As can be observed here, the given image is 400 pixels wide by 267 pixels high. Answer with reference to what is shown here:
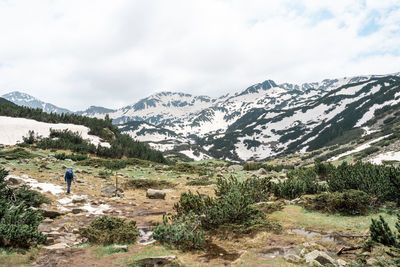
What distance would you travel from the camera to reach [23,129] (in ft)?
146

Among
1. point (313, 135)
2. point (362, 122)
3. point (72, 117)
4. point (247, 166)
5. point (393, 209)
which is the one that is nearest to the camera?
point (393, 209)

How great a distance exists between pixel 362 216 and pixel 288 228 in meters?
3.44

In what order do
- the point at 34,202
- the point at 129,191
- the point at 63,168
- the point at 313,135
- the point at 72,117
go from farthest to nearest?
the point at 313,135, the point at 72,117, the point at 63,168, the point at 129,191, the point at 34,202

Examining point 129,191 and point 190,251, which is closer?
point 190,251

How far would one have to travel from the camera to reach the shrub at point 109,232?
28.4 feet

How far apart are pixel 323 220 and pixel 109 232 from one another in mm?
8878

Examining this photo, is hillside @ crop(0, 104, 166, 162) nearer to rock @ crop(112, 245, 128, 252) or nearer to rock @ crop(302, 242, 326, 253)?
rock @ crop(112, 245, 128, 252)

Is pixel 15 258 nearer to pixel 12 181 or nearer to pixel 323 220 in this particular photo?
pixel 12 181

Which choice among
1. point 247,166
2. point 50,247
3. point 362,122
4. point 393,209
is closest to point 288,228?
point 393,209

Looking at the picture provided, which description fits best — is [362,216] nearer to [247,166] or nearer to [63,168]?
[63,168]

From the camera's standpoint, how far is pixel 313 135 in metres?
189

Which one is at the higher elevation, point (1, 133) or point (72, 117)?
point (72, 117)

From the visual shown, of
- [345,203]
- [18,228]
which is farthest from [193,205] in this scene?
[345,203]

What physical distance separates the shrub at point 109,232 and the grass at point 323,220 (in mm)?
6335
